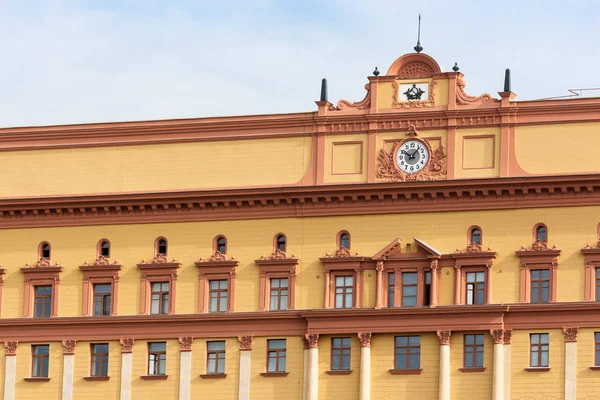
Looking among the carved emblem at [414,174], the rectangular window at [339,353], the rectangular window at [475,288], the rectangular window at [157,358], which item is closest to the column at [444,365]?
the rectangular window at [475,288]

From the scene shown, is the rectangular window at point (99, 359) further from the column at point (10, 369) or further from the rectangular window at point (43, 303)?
the column at point (10, 369)

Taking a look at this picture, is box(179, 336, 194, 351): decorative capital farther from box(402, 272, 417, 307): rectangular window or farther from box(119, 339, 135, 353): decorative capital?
box(402, 272, 417, 307): rectangular window

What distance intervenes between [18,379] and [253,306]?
10.9 metres

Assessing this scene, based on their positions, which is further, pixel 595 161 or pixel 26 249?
pixel 26 249

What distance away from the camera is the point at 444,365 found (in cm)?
8500

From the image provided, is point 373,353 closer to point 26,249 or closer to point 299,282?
point 299,282

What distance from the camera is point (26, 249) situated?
91625 mm

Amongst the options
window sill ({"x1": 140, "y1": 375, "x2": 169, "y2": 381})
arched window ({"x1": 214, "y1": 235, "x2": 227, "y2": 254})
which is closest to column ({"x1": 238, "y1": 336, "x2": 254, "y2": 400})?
window sill ({"x1": 140, "y1": 375, "x2": 169, "y2": 381})

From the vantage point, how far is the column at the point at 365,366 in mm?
85750

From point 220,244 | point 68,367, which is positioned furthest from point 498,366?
point 68,367

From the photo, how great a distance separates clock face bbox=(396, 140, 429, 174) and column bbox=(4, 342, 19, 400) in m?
18.6

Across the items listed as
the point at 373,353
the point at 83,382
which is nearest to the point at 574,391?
the point at 373,353

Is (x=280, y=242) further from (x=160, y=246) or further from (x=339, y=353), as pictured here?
(x=339, y=353)

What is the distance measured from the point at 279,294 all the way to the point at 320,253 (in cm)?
247
